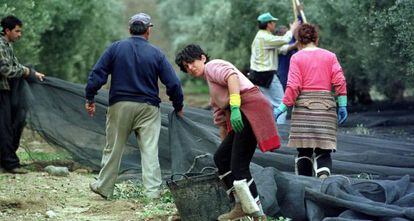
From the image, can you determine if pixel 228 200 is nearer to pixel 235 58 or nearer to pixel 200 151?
pixel 200 151

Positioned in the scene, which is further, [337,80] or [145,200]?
[145,200]

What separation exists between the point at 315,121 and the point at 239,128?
4.83 feet

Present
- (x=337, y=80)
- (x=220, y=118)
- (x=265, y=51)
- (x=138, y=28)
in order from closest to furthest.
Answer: (x=220, y=118) → (x=337, y=80) → (x=138, y=28) → (x=265, y=51)

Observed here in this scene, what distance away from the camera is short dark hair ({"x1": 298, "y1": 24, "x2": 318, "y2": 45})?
8.23 meters

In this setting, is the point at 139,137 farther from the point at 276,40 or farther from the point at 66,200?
the point at 276,40

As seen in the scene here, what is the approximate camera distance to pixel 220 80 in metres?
6.93

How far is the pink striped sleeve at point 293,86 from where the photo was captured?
316 inches

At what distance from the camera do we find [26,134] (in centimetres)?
1372

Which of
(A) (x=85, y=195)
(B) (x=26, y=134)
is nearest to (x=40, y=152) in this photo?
(B) (x=26, y=134)

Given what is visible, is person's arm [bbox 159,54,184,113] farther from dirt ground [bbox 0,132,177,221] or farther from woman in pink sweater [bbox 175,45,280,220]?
woman in pink sweater [bbox 175,45,280,220]

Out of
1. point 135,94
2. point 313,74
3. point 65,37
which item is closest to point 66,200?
point 135,94

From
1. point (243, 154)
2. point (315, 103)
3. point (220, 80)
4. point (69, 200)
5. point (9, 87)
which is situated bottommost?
point (69, 200)

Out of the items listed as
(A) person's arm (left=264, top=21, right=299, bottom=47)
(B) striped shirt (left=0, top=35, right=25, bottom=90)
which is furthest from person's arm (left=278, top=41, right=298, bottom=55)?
(B) striped shirt (left=0, top=35, right=25, bottom=90)

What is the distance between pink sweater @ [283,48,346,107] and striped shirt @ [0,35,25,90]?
3938 millimetres
